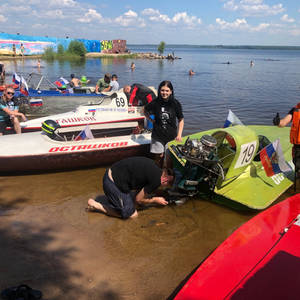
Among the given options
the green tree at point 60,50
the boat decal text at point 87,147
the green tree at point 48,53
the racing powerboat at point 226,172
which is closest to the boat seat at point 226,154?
the racing powerboat at point 226,172

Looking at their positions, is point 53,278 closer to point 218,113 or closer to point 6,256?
point 6,256

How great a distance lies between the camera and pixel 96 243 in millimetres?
3750

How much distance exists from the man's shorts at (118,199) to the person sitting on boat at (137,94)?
4.48 metres

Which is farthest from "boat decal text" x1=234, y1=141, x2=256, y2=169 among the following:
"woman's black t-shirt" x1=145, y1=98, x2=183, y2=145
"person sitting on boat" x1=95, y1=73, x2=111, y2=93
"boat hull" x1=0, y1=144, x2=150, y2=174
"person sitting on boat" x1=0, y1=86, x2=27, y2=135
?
"person sitting on boat" x1=95, y1=73, x2=111, y2=93

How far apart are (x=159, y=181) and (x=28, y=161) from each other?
10.5 ft

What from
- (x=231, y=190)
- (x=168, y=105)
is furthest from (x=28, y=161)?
(x=231, y=190)

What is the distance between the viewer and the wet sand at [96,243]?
306 cm

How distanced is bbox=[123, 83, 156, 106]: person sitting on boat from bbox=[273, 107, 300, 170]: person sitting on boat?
13.7ft

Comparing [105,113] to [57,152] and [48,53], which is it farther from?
[48,53]

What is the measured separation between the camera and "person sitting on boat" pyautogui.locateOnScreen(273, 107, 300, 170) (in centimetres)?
453

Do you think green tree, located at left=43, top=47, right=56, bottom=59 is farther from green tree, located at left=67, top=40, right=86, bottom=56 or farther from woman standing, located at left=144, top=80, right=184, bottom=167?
woman standing, located at left=144, top=80, right=184, bottom=167

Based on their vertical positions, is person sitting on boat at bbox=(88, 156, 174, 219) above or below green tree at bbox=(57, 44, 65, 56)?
below

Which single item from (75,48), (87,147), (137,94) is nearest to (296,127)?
(87,147)

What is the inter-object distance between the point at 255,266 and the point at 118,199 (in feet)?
6.77
